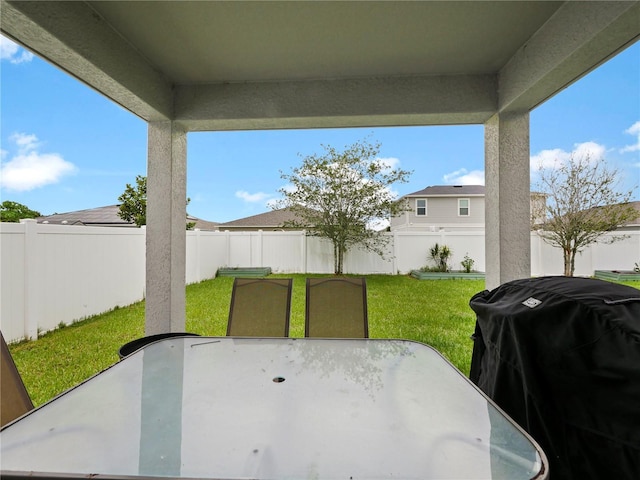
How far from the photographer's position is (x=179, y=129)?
368 cm

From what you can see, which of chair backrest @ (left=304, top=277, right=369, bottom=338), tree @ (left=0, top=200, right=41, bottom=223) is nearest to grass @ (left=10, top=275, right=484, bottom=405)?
chair backrest @ (left=304, top=277, right=369, bottom=338)

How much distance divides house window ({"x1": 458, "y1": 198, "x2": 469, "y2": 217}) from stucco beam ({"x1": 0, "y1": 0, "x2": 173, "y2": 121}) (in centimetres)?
1080

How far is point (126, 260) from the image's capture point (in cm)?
581

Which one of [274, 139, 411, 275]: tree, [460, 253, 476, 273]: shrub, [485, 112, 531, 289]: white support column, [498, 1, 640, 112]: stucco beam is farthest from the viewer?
[460, 253, 476, 273]: shrub

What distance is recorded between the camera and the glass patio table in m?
0.99

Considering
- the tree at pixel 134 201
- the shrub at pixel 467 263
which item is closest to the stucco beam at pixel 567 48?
the shrub at pixel 467 263

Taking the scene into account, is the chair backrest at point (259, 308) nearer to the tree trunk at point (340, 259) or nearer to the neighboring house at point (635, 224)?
the neighboring house at point (635, 224)

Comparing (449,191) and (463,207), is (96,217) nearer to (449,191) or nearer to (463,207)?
(449,191)

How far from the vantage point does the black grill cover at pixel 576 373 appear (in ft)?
3.80

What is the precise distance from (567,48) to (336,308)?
2460 mm

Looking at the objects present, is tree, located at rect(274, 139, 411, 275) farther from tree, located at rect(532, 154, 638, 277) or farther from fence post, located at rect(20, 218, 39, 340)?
fence post, located at rect(20, 218, 39, 340)

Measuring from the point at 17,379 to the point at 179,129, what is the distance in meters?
2.81

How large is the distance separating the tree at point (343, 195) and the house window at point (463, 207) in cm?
426

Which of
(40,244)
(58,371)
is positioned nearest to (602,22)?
(58,371)
